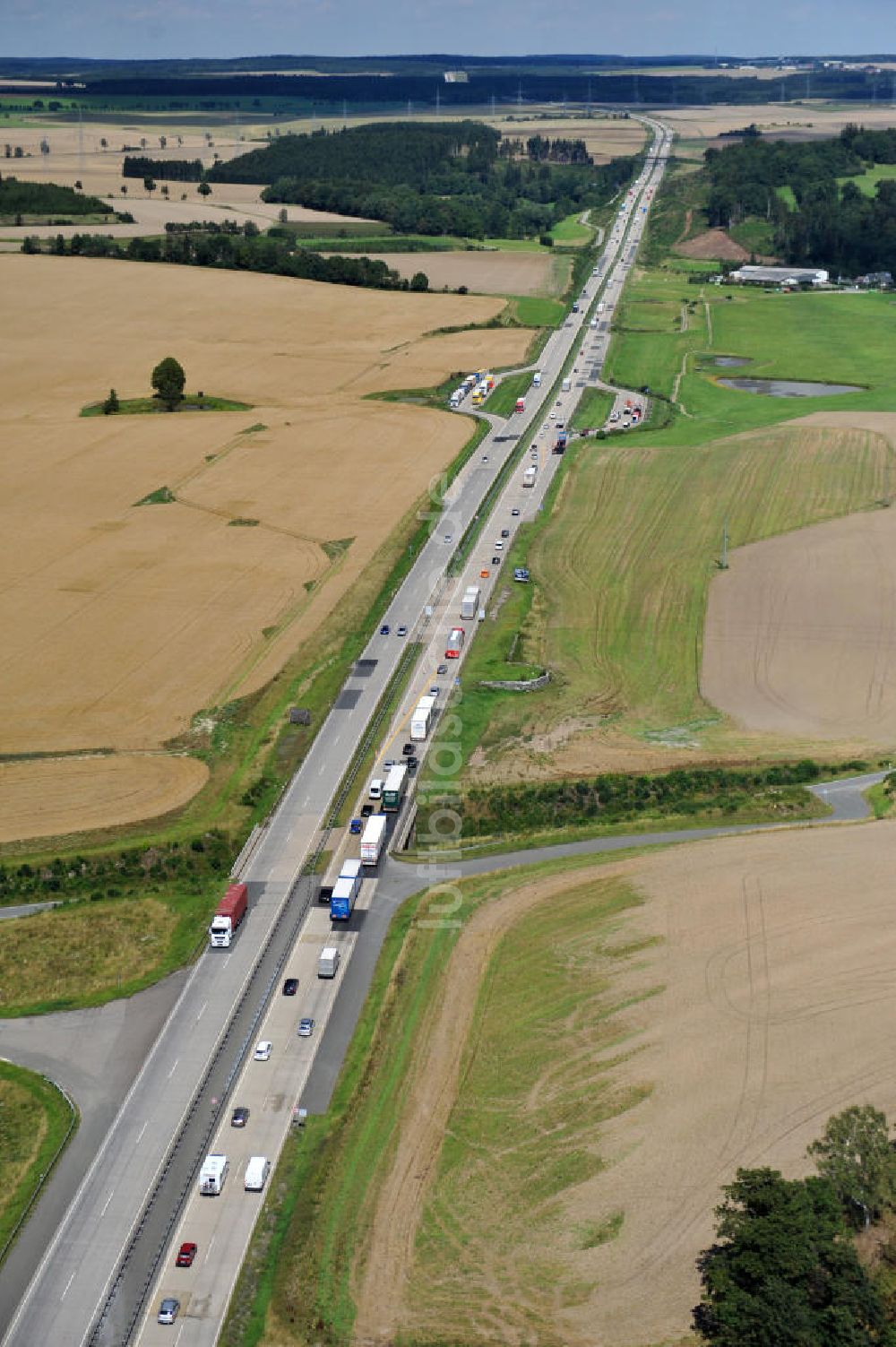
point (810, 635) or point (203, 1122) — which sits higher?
point (810, 635)

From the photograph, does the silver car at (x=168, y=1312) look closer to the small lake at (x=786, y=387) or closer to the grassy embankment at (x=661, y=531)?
the grassy embankment at (x=661, y=531)

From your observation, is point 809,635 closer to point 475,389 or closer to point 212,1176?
point 212,1176

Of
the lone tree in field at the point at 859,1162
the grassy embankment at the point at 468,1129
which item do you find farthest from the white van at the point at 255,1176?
the lone tree in field at the point at 859,1162

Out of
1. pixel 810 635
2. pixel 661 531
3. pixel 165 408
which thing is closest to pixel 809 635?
pixel 810 635

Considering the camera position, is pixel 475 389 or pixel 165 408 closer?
pixel 165 408

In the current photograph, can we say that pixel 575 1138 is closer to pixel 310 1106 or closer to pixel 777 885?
pixel 310 1106

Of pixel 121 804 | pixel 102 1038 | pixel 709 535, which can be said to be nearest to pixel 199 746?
pixel 121 804
